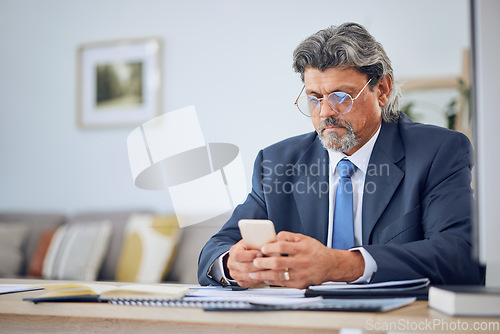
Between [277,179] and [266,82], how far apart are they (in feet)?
6.01

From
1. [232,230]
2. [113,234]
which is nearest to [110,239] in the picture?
[113,234]

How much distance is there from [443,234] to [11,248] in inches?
118

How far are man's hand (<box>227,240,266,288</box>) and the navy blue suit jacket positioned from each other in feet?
0.52

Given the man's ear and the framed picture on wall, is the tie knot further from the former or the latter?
the framed picture on wall

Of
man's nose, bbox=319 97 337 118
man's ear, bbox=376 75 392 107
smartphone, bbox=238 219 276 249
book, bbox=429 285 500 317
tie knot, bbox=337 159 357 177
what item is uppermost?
man's ear, bbox=376 75 392 107

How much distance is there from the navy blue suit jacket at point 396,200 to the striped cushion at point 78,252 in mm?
1821

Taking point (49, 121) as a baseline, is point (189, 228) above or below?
below

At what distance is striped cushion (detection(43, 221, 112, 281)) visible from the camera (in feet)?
10.5

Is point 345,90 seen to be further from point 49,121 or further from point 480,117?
point 49,121

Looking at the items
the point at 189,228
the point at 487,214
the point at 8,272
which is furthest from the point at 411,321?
the point at 8,272

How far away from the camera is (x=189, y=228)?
3.20 metres

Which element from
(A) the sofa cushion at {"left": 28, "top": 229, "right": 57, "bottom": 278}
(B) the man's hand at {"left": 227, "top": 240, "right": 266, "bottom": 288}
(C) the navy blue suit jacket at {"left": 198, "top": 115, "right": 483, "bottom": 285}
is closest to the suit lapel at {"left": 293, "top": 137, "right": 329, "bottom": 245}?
(C) the navy blue suit jacket at {"left": 198, "top": 115, "right": 483, "bottom": 285}

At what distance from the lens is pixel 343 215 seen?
1589 millimetres

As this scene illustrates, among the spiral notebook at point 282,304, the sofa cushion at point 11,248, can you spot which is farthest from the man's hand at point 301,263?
the sofa cushion at point 11,248
